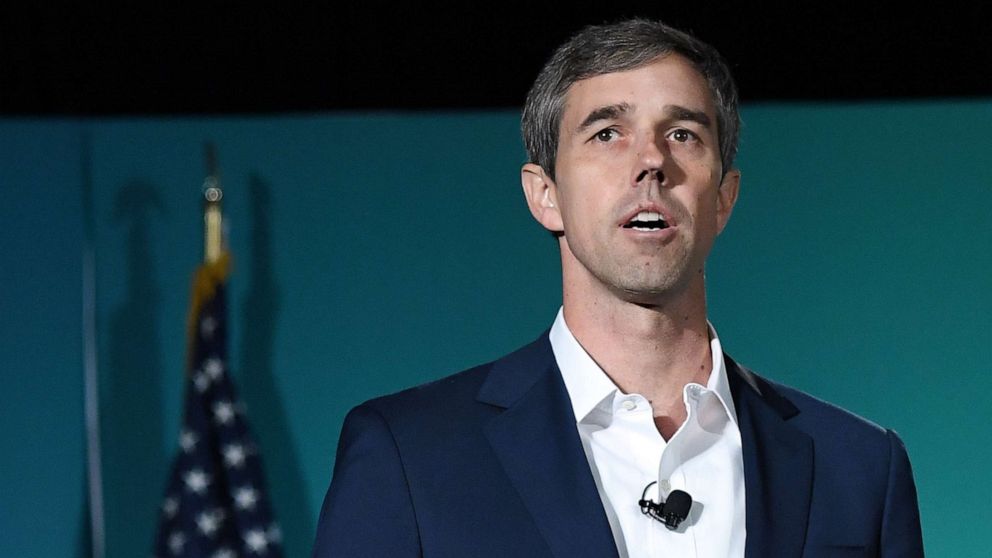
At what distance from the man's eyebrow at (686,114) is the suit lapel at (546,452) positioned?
363 millimetres

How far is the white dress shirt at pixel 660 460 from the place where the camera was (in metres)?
1.78

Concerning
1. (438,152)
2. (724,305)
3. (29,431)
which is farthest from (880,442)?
(29,431)

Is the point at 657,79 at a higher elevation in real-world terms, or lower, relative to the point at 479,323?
higher

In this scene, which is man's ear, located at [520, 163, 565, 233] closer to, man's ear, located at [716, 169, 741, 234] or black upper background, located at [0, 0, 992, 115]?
man's ear, located at [716, 169, 741, 234]

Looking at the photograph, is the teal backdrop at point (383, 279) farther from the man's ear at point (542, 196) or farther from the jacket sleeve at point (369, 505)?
the jacket sleeve at point (369, 505)

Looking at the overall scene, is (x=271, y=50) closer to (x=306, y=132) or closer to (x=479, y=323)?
(x=306, y=132)

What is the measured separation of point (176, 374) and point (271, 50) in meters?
0.81

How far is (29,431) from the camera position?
11.0 feet

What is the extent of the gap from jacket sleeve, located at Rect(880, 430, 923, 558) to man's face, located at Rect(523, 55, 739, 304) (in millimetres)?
362

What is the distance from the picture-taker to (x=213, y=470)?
329 cm

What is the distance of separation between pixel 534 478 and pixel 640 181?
0.40m

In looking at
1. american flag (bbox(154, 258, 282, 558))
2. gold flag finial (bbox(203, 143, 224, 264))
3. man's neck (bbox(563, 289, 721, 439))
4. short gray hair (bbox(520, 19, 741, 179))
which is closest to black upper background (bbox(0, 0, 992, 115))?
gold flag finial (bbox(203, 143, 224, 264))

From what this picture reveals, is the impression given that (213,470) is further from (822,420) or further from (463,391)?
(822,420)

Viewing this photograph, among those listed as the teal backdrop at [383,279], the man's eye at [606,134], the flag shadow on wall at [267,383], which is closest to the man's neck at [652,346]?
the man's eye at [606,134]
